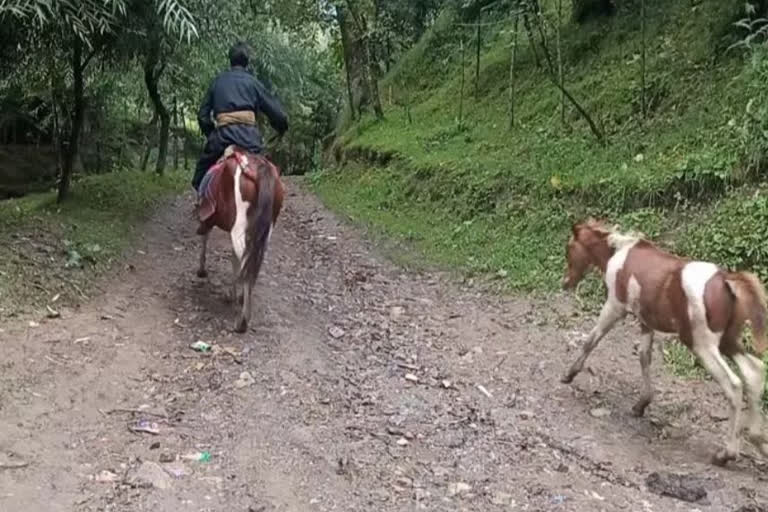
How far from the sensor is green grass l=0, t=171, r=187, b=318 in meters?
6.93

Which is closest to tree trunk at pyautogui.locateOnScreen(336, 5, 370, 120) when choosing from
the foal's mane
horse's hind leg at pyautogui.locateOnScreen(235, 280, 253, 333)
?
horse's hind leg at pyautogui.locateOnScreen(235, 280, 253, 333)

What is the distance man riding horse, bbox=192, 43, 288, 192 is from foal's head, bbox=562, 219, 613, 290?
319 cm

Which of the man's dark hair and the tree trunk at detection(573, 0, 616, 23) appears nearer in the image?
the man's dark hair

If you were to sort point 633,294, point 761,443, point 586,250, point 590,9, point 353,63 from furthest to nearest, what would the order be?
point 353,63, point 590,9, point 586,250, point 633,294, point 761,443

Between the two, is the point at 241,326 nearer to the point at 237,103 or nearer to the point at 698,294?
the point at 237,103

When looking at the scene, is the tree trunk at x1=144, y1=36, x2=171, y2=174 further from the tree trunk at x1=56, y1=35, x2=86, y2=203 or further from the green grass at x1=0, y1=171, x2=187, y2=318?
the green grass at x1=0, y1=171, x2=187, y2=318

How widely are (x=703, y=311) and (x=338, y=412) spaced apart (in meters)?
2.40

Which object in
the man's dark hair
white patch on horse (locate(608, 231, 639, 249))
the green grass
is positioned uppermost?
the man's dark hair

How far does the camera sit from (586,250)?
5871mm

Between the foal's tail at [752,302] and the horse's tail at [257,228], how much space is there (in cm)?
373

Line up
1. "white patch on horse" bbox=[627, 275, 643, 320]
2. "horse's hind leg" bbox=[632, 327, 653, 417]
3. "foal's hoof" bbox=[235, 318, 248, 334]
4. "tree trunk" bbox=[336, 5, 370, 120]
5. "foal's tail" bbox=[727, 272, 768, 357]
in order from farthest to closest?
1. "tree trunk" bbox=[336, 5, 370, 120]
2. "foal's hoof" bbox=[235, 318, 248, 334]
3. "horse's hind leg" bbox=[632, 327, 653, 417]
4. "white patch on horse" bbox=[627, 275, 643, 320]
5. "foal's tail" bbox=[727, 272, 768, 357]

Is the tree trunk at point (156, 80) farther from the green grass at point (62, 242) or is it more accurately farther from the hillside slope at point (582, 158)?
the hillside slope at point (582, 158)

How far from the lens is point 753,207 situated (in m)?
7.16

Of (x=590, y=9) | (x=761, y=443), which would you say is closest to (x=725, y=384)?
(x=761, y=443)
